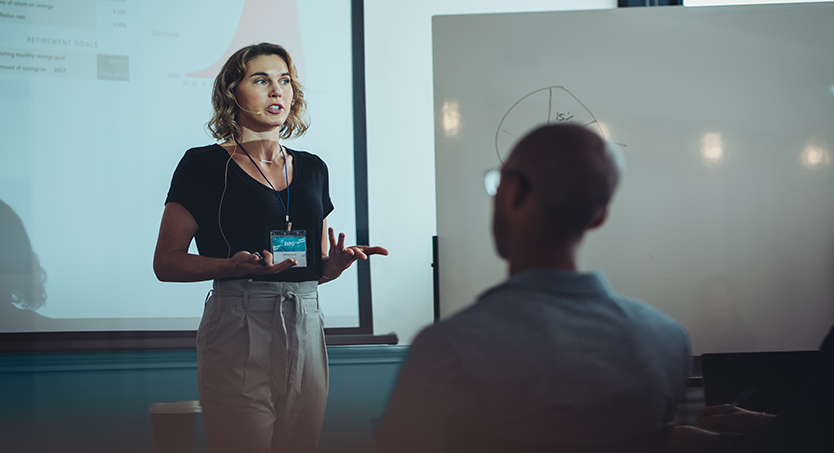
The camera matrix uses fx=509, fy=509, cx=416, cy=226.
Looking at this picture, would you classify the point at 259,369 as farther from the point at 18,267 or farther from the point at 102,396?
the point at 18,267

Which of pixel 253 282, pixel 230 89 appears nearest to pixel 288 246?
pixel 253 282

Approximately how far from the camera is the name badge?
142 centimetres

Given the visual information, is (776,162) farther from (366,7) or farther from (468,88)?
(366,7)

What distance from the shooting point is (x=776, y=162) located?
1711 mm

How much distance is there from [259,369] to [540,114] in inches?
46.9

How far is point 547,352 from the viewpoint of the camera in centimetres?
59

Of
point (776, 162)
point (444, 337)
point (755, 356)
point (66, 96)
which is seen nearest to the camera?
point (444, 337)

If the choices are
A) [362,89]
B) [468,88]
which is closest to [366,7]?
[362,89]

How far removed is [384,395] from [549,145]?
Result: 63.8 inches

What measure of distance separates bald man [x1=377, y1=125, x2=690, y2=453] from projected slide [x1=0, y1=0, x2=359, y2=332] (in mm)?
1452

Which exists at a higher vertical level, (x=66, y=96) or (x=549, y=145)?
(x=66, y=96)

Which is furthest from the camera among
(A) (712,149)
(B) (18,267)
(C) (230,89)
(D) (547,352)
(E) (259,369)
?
(B) (18,267)

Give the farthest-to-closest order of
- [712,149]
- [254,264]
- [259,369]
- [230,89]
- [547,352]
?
1. [712,149]
2. [230,89]
3. [259,369]
4. [254,264]
5. [547,352]

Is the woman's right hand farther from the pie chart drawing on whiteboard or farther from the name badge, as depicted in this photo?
the pie chart drawing on whiteboard
